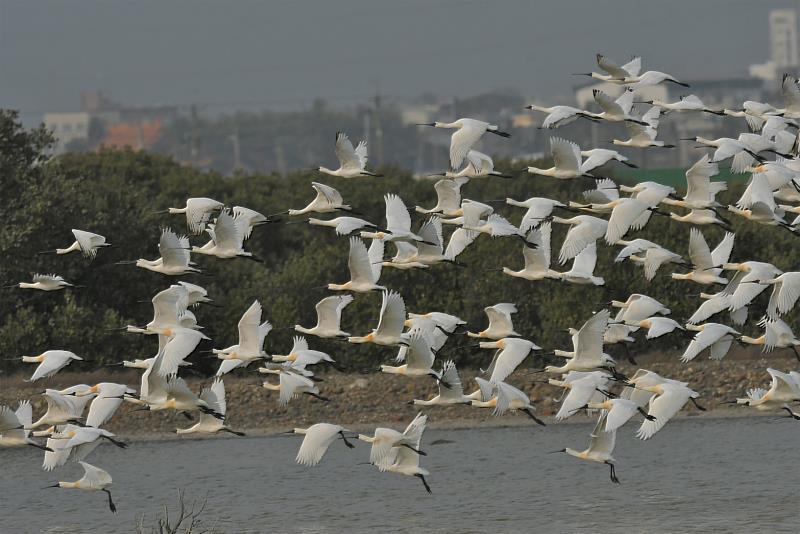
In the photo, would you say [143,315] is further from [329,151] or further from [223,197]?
[329,151]

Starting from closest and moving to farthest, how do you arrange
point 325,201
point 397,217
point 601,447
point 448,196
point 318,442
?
point 318,442
point 601,447
point 397,217
point 325,201
point 448,196

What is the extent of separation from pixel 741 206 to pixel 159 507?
9667 millimetres

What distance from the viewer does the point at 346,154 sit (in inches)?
819

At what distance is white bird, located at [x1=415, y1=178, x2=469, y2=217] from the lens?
70.9 feet

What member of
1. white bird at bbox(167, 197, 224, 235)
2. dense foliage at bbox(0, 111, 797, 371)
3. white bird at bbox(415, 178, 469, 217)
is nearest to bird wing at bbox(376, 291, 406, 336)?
white bird at bbox(415, 178, 469, 217)

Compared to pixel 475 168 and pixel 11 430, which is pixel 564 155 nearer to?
pixel 475 168

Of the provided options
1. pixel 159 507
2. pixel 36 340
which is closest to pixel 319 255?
pixel 36 340

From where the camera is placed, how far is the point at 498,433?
29328 mm

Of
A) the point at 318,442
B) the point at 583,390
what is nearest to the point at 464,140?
the point at 583,390

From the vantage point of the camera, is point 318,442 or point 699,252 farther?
point 699,252

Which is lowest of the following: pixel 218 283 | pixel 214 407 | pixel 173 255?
pixel 218 283

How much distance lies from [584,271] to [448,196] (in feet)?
6.86

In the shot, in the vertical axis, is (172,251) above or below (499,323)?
above

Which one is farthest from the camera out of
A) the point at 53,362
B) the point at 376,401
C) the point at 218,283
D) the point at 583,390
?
the point at 218,283
